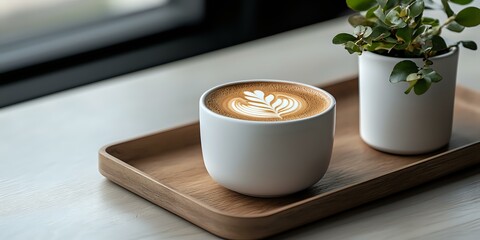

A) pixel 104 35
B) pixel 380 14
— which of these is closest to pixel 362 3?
pixel 380 14

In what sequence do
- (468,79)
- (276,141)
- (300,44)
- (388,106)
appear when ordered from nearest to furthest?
1. (276,141)
2. (388,106)
3. (468,79)
4. (300,44)

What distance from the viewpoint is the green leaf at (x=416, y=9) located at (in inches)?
34.7

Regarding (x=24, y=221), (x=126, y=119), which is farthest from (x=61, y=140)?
(x=24, y=221)

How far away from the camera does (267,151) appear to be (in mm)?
819

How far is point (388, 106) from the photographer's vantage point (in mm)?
955

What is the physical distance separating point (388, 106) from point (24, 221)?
0.37m

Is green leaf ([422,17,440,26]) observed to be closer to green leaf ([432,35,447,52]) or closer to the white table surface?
green leaf ([432,35,447,52])

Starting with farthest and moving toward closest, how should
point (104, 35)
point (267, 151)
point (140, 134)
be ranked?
1. point (104, 35)
2. point (140, 134)
3. point (267, 151)

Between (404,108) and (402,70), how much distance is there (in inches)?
2.7

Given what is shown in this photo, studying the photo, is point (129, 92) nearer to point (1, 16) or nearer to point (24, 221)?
point (1, 16)

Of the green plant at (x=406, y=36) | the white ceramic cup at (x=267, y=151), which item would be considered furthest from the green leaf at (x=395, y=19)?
the white ceramic cup at (x=267, y=151)

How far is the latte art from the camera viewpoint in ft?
2.80

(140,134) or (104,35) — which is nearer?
→ (140,134)

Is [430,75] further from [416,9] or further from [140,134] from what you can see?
[140,134]
